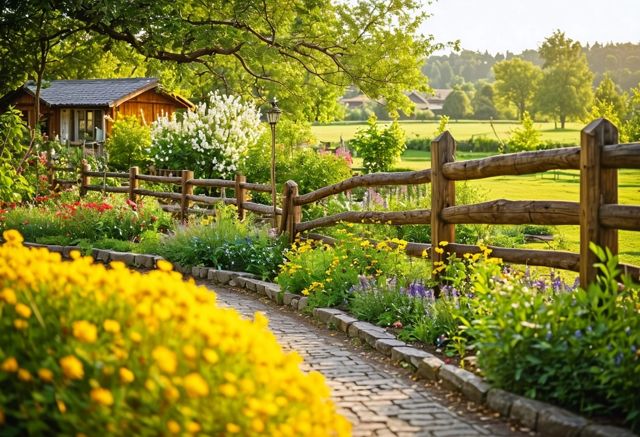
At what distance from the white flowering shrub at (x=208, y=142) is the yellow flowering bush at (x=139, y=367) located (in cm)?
1628

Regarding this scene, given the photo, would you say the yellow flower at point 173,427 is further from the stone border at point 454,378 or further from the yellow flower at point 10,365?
the stone border at point 454,378

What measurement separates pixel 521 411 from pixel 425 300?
259 centimetres

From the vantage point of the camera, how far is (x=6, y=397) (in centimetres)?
364

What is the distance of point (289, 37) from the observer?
65.6ft

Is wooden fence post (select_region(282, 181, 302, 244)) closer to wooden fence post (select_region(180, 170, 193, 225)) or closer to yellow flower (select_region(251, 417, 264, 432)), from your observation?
wooden fence post (select_region(180, 170, 193, 225))

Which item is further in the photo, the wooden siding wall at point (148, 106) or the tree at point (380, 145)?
the wooden siding wall at point (148, 106)

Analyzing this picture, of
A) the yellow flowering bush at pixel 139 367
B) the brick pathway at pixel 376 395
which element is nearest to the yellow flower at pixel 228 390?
the yellow flowering bush at pixel 139 367

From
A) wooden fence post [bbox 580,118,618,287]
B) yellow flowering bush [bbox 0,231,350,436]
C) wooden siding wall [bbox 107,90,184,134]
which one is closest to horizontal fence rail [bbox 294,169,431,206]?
wooden fence post [bbox 580,118,618,287]

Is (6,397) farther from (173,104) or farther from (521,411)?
(173,104)

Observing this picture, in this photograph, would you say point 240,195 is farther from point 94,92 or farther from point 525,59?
point 525,59

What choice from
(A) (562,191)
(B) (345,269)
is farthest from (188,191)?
(A) (562,191)

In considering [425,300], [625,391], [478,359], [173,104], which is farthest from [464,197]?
[173,104]

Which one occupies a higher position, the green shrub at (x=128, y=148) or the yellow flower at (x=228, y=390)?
the green shrub at (x=128, y=148)

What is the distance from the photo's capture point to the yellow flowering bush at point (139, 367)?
11.1ft
